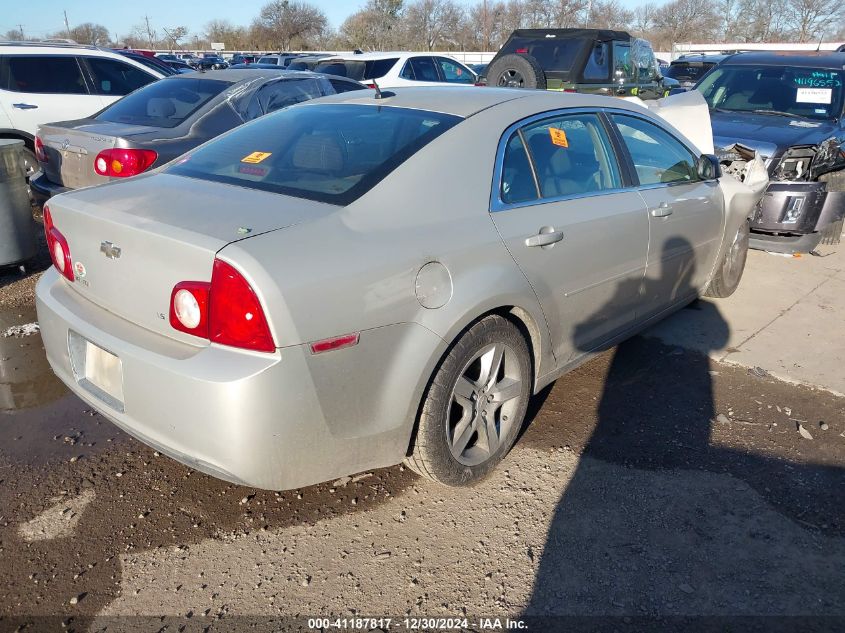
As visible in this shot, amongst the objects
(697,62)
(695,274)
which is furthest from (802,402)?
(697,62)

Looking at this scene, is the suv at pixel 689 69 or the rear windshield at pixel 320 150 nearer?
the rear windshield at pixel 320 150

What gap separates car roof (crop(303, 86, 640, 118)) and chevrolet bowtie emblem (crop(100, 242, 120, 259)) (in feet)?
4.85

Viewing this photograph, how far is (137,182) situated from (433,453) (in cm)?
177

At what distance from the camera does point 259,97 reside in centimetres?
680

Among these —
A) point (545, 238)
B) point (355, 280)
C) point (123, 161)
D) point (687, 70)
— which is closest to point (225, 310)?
point (355, 280)

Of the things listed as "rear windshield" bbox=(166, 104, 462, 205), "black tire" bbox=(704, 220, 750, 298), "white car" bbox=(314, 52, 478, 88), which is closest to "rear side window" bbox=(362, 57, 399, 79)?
"white car" bbox=(314, 52, 478, 88)

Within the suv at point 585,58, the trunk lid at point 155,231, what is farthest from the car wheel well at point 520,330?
the suv at point 585,58

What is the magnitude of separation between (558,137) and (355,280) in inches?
63.4

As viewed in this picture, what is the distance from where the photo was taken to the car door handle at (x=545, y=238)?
302 centimetres

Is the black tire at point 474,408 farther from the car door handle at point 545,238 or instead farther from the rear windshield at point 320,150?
the rear windshield at point 320,150

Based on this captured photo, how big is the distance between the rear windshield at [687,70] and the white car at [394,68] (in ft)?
38.4

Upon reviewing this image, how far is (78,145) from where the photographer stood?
18.7 feet

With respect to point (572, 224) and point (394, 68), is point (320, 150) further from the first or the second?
point (394, 68)

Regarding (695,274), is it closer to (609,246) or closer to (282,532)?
(609,246)
